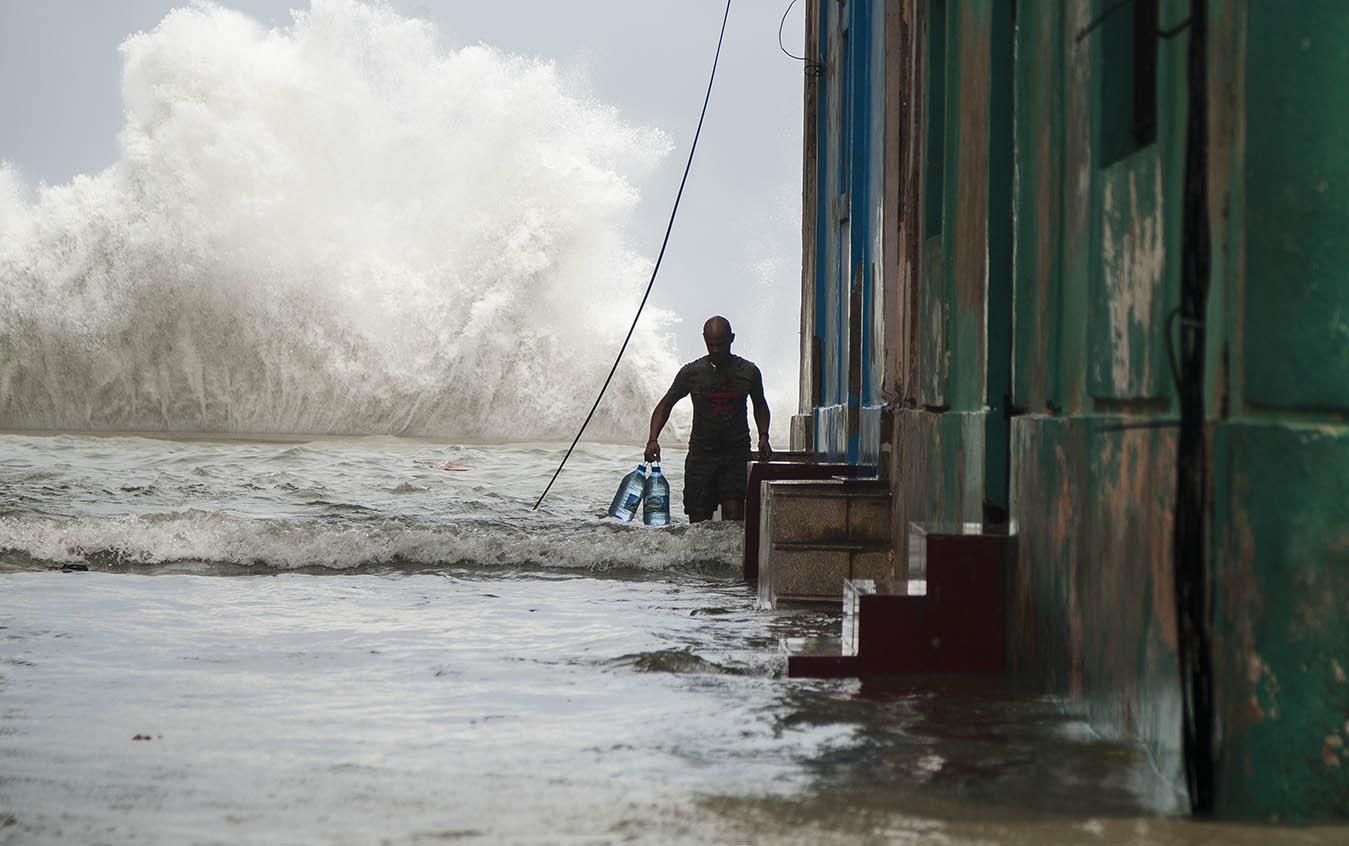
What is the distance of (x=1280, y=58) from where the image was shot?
125 inches

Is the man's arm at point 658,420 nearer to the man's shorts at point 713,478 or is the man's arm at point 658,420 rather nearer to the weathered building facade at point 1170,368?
the man's shorts at point 713,478

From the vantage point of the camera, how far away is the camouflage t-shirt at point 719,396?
11.7 metres

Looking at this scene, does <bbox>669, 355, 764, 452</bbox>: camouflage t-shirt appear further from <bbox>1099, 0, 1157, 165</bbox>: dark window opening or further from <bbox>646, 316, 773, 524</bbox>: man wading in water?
<bbox>1099, 0, 1157, 165</bbox>: dark window opening

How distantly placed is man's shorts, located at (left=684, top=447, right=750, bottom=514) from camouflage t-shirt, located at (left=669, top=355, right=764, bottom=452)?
10 centimetres

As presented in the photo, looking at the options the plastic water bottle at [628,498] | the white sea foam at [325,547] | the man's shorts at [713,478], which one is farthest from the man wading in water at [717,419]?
the plastic water bottle at [628,498]

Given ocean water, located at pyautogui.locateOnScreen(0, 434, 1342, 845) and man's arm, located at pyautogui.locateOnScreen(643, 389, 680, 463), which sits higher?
man's arm, located at pyautogui.locateOnScreen(643, 389, 680, 463)

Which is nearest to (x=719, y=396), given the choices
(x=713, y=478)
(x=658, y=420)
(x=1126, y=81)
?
(x=658, y=420)

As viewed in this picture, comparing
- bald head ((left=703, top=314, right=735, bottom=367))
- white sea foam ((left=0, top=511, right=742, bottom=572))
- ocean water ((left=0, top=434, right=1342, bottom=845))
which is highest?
bald head ((left=703, top=314, right=735, bottom=367))

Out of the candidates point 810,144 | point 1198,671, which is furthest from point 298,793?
point 810,144

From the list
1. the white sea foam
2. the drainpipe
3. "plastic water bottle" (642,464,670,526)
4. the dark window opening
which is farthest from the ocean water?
"plastic water bottle" (642,464,670,526)

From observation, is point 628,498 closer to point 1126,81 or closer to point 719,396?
point 719,396

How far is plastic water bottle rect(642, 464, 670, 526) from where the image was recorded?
13180 millimetres

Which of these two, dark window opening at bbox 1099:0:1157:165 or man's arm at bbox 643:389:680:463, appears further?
man's arm at bbox 643:389:680:463

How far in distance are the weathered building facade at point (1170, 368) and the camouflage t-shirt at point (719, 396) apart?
221 inches
